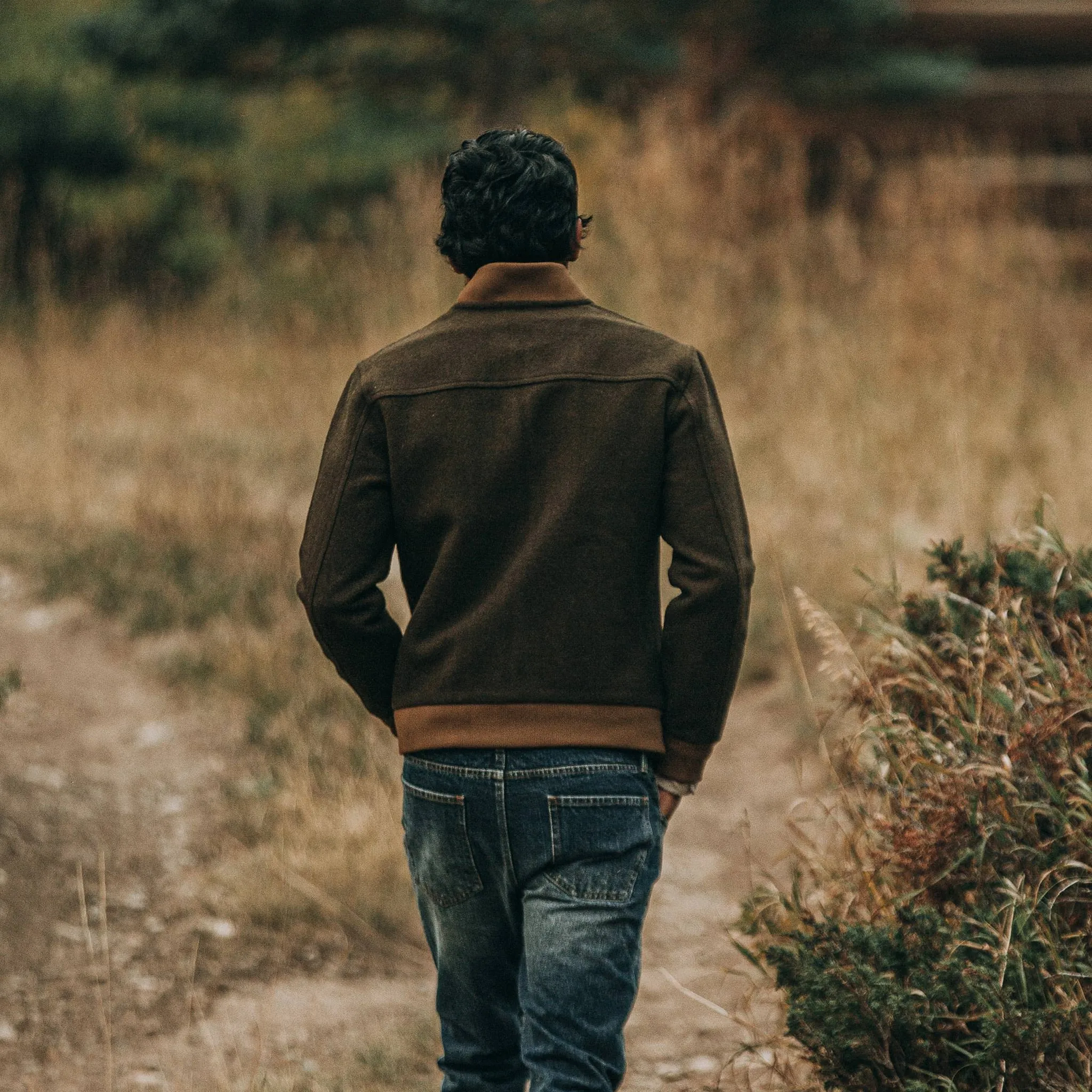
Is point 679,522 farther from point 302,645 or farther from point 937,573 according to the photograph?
point 302,645

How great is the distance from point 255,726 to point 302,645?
1.71ft

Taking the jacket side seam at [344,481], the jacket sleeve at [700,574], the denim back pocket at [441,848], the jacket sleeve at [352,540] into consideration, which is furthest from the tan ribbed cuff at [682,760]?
the jacket side seam at [344,481]

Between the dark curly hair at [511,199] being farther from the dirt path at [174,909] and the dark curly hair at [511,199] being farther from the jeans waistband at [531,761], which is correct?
the dirt path at [174,909]

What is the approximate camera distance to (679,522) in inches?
83.4

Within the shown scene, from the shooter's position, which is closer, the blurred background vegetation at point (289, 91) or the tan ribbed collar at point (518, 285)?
the tan ribbed collar at point (518, 285)

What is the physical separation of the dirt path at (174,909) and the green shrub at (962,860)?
31 cm

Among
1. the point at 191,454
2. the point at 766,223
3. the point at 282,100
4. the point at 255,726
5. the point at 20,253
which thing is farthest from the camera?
the point at 282,100

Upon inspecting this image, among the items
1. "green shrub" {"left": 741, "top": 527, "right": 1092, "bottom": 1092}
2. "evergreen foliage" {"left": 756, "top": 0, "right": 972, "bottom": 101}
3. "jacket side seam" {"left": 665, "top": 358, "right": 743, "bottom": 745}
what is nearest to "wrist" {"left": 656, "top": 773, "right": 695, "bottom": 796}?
"jacket side seam" {"left": 665, "top": 358, "right": 743, "bottom": 745}

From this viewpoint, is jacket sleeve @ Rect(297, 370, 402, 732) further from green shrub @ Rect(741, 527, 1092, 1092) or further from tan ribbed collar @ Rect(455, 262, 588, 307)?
green shrub @ Rect(741, 527, 1092, 1092)

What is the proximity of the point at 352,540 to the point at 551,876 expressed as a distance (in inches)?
22.4

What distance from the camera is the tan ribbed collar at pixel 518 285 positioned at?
213 cm

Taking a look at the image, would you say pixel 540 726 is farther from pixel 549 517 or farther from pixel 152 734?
pixel 152 734

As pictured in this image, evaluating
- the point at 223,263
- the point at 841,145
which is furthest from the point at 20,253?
the point at 841,145

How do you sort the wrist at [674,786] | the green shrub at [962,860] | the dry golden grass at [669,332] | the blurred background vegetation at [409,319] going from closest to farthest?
the wrist at [674,786]
the green shrub at [962,860]
the blurred background vegetation at [409,319]
the dry golden grass at [669,332]
